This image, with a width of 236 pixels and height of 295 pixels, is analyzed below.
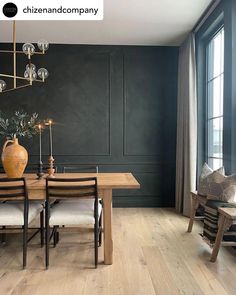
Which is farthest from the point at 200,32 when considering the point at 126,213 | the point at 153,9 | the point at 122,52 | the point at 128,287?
the point at 128,287

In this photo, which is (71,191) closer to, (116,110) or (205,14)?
(116,110)

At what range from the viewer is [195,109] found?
14.6ft

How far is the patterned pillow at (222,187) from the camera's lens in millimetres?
2994

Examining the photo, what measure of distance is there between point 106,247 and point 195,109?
2572 millimetres

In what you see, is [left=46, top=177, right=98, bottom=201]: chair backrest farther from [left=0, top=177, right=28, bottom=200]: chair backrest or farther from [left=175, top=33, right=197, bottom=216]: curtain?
[left=175, top=33, right=197, bottom=216]: curtain

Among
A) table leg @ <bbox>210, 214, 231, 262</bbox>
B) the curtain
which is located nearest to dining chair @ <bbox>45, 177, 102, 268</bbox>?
table leg @ <bbox>210, 214, 231, 262</bbox>

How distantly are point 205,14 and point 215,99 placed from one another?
1121 millimetres

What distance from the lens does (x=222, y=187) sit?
3.07m

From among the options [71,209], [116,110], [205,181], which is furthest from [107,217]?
[116,110]

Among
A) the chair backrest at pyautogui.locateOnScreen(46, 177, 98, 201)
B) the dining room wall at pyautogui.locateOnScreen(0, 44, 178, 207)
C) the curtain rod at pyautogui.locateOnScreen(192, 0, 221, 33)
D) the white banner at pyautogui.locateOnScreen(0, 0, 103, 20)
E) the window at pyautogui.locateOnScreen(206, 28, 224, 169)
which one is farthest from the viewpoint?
the dining room wall at pyautogui.locateOnScreen(0, 44, 178, 207)

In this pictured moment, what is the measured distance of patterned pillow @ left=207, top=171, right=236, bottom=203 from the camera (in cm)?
299

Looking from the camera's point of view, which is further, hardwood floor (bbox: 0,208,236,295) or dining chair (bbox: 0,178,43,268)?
dining chair (bbox: 0,178,43,268)

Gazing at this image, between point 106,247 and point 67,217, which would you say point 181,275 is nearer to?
point 106,247

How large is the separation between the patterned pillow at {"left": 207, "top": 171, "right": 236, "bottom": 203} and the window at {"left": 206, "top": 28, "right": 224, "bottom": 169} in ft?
2.27
